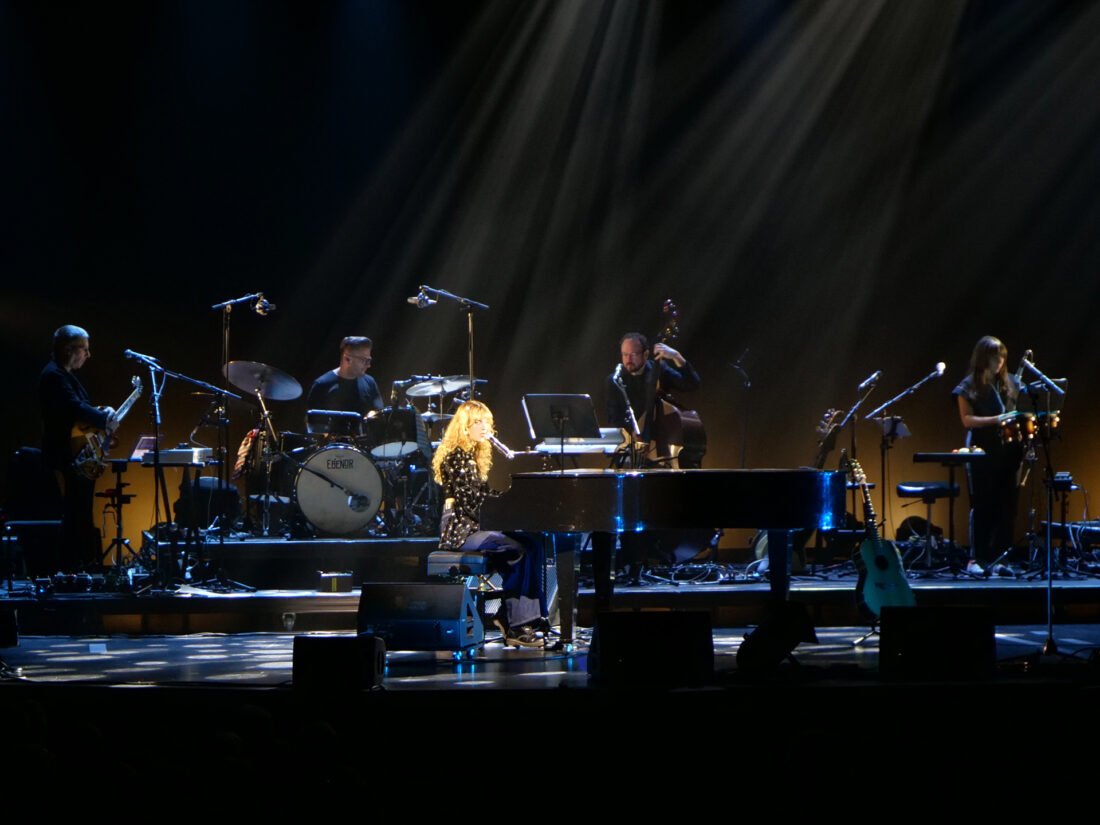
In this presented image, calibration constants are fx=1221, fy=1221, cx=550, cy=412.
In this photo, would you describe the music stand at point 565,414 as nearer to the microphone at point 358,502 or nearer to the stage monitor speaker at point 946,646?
the microphone at point 358,502

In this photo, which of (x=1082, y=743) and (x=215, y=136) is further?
(x=215, y=136)

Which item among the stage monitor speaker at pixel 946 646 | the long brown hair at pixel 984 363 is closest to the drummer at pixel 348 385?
the long brown hair at pixel 984 363

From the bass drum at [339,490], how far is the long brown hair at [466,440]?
1.82 metres

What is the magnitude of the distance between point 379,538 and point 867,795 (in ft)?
20.1

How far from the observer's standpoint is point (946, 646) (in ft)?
15.8

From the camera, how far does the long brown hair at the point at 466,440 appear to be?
24.2 feet

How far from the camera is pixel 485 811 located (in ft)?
13.5

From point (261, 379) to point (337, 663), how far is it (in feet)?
16.9

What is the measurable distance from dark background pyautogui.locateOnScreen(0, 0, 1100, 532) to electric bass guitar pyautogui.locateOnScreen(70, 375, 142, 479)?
265 centimetres

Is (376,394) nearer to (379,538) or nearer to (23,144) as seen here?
(379,538)

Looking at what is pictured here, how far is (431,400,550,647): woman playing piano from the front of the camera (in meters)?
6.59

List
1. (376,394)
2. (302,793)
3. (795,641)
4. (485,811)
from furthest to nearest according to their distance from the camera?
(376,394) < (795,641) < (485,811) < (302,793)

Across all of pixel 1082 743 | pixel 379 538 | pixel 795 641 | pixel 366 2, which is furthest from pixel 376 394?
pixel 1082 743

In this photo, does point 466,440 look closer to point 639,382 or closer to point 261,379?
point 639,382
